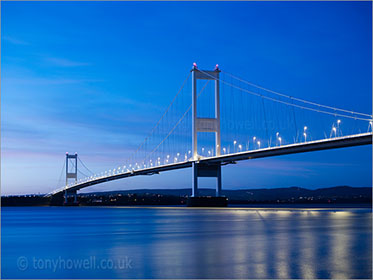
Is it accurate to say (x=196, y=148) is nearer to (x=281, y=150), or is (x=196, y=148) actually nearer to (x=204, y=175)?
(x=204, y=175)

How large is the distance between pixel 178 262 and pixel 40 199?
304 feet

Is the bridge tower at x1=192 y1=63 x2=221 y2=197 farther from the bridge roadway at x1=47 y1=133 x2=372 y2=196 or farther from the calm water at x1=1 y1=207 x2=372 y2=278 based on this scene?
the calm water at x1=1 y1=207 x2=372 y2=278

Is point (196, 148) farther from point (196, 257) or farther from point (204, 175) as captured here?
point (196, 257)

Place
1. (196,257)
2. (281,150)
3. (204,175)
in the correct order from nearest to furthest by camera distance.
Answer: (196,257), (281,150), (204,175)

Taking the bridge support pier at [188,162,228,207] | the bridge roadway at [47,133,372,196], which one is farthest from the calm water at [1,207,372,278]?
the bridge support pier at [188,162,228,207]

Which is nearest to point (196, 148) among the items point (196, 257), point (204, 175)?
point (204, 175)

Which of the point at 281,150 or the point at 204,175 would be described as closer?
the point at 281,150

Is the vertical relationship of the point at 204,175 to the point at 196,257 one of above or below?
above

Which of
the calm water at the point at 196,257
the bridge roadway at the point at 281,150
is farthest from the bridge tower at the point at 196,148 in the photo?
the calm water at the point at 196,257

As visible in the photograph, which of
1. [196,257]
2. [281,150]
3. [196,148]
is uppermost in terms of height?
[196,148]

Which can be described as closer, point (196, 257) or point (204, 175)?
point (196, 257)

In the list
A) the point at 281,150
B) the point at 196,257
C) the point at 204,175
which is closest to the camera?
the point at 196,257

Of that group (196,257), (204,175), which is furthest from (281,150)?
(196,257)

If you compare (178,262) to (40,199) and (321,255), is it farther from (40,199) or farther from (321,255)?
(40,199)
